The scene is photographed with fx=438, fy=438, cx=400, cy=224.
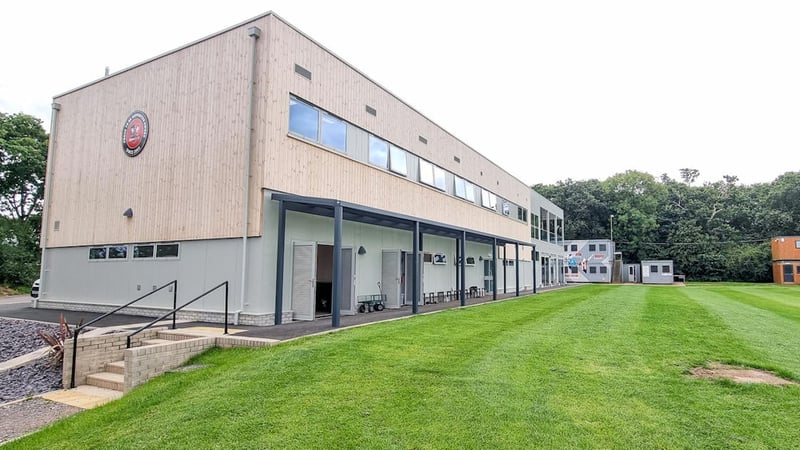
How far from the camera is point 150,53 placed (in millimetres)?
13039

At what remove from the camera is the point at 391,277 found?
13875 mm

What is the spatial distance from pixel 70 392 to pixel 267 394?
4142mm

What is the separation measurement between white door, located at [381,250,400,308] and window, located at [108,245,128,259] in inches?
295

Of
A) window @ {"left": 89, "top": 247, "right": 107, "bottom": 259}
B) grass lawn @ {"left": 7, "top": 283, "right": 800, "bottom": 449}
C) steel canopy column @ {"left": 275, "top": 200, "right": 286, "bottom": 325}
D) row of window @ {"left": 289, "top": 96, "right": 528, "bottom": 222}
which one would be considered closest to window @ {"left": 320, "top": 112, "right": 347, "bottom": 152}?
row of window @ {"left": 289, "top": 96, "right": 528, "bottom": 222}

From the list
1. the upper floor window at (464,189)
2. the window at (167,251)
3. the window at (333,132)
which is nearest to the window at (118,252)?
the window at (167,251)

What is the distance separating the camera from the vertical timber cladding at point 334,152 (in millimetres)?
10133

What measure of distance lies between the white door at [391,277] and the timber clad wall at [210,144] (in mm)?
1626

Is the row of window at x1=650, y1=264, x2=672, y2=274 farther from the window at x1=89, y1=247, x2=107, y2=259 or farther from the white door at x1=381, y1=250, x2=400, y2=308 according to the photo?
the window at x1=89, y1=247, x2=107, y2=259

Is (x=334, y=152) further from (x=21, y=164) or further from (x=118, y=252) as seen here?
(x=21, y=164)

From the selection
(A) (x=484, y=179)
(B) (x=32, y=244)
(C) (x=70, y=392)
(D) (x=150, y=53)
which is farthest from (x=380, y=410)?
(B) (x=32, y=244)

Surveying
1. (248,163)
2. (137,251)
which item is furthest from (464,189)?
(137,251)

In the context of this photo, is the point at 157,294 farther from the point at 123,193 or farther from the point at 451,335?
the point at 451,335

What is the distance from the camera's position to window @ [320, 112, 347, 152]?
11.6m

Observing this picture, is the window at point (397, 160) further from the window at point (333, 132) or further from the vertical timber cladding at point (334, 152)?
the window at point (333, 132)
